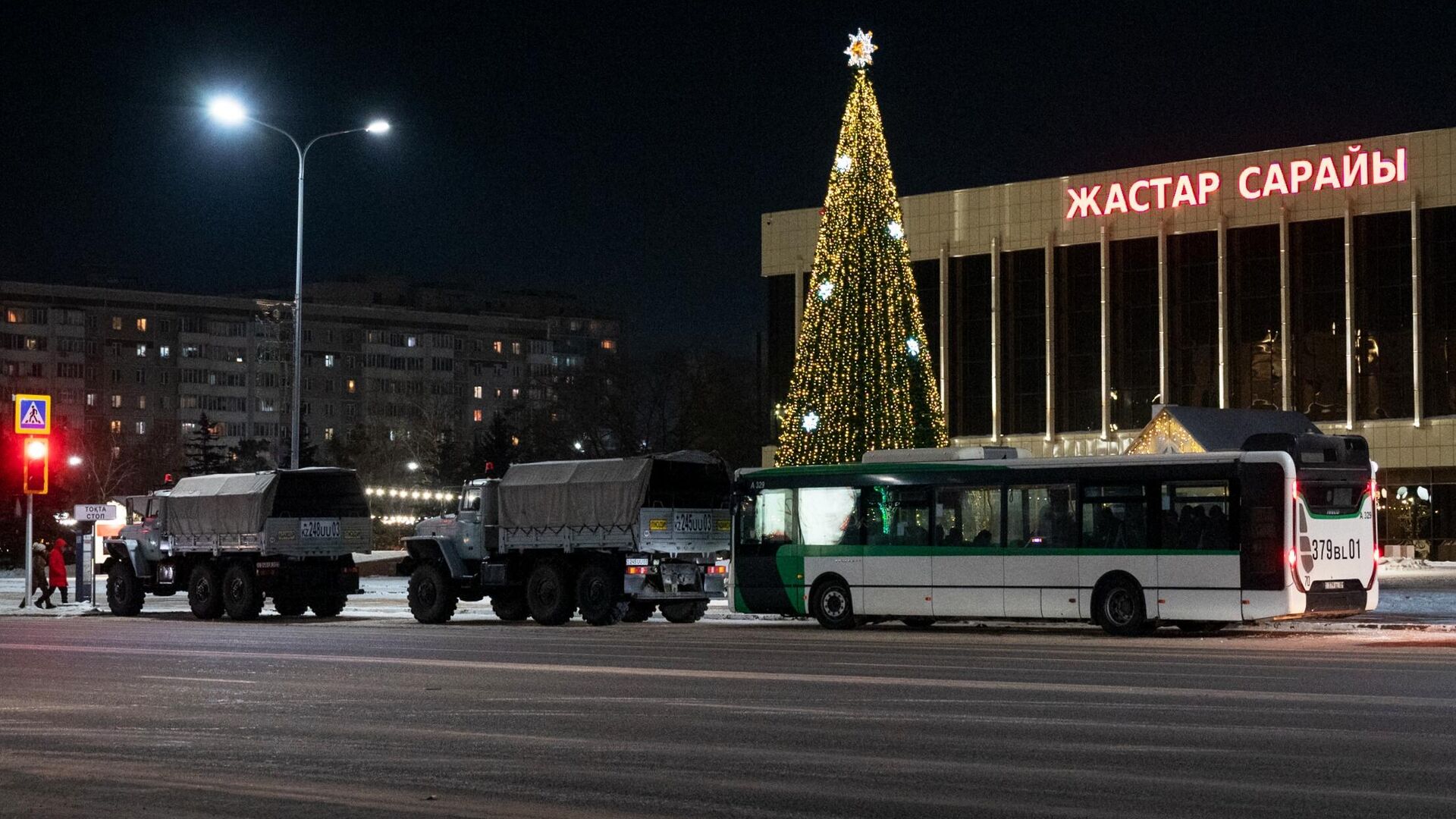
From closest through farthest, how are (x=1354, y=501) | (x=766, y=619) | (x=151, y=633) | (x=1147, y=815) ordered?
(x=1147, y=815), (x=1354, y=501), (x=151, y=633), (x=766, y=619)

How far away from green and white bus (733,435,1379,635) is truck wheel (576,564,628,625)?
6.52 ft

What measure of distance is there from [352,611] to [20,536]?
40024 mm

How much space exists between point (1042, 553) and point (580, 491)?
26.7 ft

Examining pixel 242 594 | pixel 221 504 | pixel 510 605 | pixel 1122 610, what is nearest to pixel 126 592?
pixel 221 504

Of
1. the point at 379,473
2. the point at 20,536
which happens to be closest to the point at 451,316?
the point at 379,473

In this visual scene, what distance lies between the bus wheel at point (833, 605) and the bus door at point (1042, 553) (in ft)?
9.30

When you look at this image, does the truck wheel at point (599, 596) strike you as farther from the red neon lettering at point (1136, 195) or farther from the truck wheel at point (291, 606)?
the red neon lettering at point (1136, 195)

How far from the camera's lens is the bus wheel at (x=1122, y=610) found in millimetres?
27719

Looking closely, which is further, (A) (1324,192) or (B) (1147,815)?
(A) (1324,192)

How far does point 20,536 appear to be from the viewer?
7412 cm

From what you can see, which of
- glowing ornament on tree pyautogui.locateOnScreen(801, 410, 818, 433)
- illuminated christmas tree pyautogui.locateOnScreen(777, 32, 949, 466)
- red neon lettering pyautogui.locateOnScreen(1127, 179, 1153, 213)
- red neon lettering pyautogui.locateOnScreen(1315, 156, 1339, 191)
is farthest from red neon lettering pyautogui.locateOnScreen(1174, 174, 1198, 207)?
glowing ornament on tree pyautogui.locateOnScreen(801, 410, 818, 433)

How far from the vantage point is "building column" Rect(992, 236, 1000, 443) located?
2894 inches

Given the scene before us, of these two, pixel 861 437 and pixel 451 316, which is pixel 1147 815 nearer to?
pixel 861 437

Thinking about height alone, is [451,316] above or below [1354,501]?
above
